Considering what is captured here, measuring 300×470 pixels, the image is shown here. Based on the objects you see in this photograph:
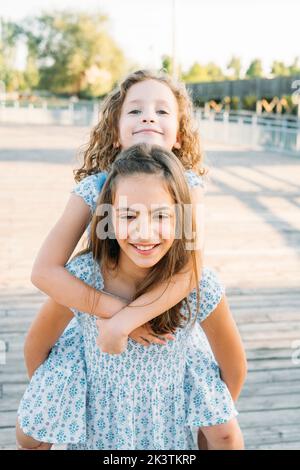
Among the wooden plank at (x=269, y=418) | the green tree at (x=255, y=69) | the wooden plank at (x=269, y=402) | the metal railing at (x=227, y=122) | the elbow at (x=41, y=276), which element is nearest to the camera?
the elbow at (x=41, y=276)

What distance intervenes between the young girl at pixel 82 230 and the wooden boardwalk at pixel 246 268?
73cm

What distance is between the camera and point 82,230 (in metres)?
1.82

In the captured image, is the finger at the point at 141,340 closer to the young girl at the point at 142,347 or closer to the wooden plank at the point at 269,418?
the young girl at the point at 142,347

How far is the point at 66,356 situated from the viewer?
1.91m

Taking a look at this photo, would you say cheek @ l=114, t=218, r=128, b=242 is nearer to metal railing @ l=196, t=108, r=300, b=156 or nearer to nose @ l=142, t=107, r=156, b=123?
nose @ l=142, t=107, r=156, b=123

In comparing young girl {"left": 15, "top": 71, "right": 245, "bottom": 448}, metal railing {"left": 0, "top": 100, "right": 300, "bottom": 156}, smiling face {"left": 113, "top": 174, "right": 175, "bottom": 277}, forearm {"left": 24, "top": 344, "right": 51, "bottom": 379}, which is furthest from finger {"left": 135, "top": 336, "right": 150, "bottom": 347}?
metal railing {"left": 0, "top": 100, "right": 300, "bottom": 156}

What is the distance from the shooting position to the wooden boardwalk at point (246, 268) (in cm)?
279

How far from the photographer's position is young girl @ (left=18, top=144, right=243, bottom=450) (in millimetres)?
1655

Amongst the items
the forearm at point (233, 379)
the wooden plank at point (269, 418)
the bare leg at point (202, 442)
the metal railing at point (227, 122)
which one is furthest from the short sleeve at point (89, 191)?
the metal railing at point (227, 122)

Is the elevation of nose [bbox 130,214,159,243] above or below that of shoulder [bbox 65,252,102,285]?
above

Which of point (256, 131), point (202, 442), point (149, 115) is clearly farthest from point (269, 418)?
point (256, 131)

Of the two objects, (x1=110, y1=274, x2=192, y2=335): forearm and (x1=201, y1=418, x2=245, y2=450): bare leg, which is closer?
(x1=110, y1=274, x2=192, y2=335): forearm

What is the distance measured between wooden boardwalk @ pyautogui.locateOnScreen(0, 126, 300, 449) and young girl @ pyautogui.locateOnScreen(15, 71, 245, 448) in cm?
73

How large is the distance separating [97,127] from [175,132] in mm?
295
